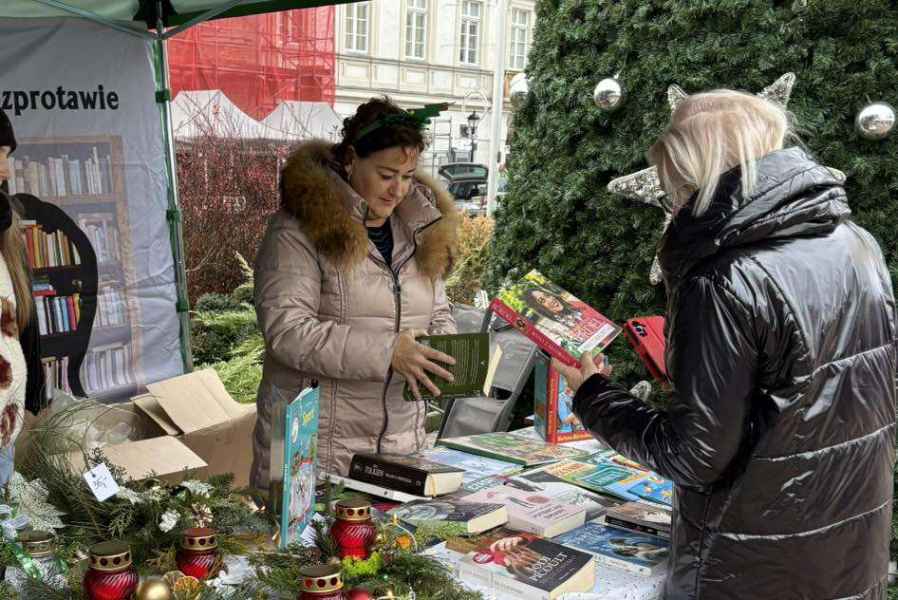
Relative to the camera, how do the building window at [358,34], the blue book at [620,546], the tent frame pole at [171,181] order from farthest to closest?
the building window at [358,34] → the tent frame pole at [171,181] → the blue book at [620,546]

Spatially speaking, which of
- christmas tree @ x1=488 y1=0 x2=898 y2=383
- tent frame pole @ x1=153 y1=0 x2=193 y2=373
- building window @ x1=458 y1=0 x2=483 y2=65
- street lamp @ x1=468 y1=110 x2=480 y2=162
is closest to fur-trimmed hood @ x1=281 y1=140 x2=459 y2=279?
christmas tree @ x1=488 y1=0 x2=898 y2=383

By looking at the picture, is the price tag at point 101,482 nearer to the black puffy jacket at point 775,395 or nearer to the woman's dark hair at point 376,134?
the black puffy jacket at point 775,395

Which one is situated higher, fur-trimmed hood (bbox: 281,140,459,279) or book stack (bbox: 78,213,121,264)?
fur-trimmed hood (bbox: 281,140,459,279)

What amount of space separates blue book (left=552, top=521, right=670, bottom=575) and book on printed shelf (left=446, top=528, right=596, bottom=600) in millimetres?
105

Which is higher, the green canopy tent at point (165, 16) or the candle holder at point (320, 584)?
the green canopy tent at point (165, 16)

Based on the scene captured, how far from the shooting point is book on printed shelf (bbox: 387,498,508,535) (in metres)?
1.87

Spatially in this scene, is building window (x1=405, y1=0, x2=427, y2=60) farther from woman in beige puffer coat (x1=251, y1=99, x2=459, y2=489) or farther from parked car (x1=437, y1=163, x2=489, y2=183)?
woman in beige puffer coat (x1=251, y1=99, x2=459, y2=489)

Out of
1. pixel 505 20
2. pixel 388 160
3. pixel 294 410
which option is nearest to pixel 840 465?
pixel 294 410

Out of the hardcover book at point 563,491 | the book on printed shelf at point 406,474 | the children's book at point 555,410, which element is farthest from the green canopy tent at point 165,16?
the hardcover book at point 563,491

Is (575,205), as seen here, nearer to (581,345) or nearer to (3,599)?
(581,345)

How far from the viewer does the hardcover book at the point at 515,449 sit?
2566 millimetres

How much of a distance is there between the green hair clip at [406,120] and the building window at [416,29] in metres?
24.8

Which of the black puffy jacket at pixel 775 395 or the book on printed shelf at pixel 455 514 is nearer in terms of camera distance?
the black puffy jacket at pixel 775 395

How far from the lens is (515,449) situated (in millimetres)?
2674
